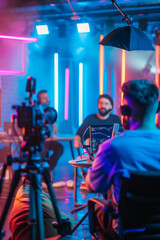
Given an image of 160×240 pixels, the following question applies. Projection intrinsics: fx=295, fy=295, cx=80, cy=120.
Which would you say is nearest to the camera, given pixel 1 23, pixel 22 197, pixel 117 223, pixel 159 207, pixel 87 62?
pixel 159 207

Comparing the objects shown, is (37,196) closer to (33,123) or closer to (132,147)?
(33,123)

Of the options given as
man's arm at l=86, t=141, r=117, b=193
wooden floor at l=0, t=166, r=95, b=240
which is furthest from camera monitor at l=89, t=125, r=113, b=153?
man's arm at l=86, t=141, r=117, b=193

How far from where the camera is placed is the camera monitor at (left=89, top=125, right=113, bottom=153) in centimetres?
292

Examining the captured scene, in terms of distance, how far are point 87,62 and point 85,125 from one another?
356cm

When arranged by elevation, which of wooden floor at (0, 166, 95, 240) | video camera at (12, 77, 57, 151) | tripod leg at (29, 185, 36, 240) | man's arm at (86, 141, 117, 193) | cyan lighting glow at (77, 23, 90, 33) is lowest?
wooden floor at (0, 166, 95, 240)

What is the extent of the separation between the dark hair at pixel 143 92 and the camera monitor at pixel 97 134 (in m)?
1.30

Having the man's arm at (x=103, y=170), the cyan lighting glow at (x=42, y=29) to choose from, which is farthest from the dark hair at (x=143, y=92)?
the cyan lighting glow at (x=42, y=29)

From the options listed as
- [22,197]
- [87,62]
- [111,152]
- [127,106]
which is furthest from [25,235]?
[87,62]

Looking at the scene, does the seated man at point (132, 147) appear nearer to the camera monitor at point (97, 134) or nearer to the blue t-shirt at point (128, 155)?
the blue t-shirt at point (128, 155)

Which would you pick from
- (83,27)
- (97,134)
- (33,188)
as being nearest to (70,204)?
(97,134)

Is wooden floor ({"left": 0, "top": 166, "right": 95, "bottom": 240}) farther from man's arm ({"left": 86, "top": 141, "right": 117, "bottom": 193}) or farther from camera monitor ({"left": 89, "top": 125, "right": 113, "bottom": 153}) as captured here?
man's arm ({"left": 86, "top": 141, "right": 117, "bottom": 193})

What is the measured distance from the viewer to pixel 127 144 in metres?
1.55

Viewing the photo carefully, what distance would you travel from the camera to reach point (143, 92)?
1.62m

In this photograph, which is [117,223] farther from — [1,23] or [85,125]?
[1,23]
